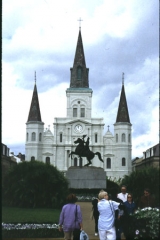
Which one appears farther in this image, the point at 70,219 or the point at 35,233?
the point at 35,233

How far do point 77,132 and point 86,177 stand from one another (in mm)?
50796

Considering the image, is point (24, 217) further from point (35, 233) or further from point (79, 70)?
point (79, 70)

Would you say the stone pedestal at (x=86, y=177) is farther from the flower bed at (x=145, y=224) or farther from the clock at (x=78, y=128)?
the clock at (x=78, y=128)

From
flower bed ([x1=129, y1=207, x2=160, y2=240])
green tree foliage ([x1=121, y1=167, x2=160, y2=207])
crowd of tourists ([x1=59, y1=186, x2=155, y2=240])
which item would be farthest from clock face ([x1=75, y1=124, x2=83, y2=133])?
flower bed ([x1=129, y1=207, x2=160, y2=240])

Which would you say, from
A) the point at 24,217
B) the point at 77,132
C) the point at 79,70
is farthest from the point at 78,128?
the point at 24,217

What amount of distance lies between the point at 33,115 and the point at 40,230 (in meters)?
64.2

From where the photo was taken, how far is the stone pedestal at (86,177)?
22.8 meters

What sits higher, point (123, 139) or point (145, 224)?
point (123, 139)

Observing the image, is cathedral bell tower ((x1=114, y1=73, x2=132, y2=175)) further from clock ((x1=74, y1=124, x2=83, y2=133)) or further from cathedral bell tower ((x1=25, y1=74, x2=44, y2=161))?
cathedral bell tower ((x1=25, y1=74, x2=44, y2=161))

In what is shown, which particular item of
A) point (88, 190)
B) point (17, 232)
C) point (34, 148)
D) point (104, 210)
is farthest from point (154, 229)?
point (34, 148)

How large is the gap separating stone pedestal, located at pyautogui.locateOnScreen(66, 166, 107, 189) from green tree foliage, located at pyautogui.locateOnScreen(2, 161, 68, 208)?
17.4ft

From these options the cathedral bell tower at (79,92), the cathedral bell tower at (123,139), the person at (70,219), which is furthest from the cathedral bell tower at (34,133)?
the person at (70,219)

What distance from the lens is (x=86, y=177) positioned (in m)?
22.9

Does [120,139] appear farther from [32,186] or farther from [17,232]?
[17,232]
